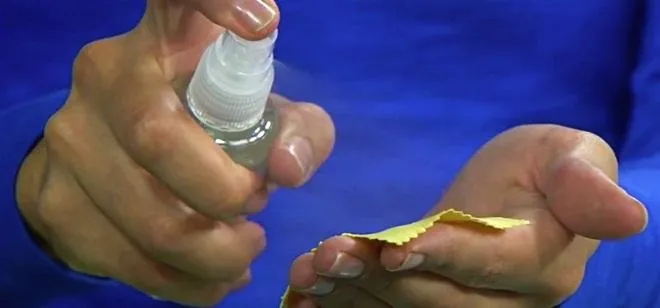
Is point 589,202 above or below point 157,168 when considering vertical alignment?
above

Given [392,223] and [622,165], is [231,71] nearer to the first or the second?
[392,223]

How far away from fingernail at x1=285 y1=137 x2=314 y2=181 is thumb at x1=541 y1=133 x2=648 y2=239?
0.37 ft

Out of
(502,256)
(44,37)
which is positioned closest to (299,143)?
(502,256)

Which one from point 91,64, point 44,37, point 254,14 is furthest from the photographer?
point 44,37

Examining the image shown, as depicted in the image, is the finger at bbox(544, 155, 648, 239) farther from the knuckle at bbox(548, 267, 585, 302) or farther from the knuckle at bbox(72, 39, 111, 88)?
the knuckle at bbox(72, 39, 111, 88)

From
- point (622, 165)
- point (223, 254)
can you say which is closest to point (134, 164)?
point (223, 254)

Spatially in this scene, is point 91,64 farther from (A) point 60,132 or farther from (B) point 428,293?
(B) point 428,293

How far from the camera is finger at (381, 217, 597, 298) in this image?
457 millimetres

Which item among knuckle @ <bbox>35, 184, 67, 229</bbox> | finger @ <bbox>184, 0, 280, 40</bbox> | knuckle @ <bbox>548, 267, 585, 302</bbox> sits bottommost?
knuckle @ <bbox>35, 184, 67, 229</bbox>

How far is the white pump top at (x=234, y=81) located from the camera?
0.44 metres

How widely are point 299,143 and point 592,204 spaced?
13cm

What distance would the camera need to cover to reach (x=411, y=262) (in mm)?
453

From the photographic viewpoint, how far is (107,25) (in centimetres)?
68

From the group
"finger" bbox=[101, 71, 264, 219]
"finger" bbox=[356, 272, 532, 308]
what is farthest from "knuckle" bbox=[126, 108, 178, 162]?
"finger" bbox=[356, 272, 532, 308]
